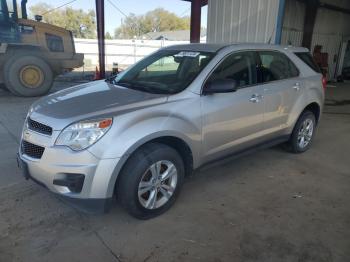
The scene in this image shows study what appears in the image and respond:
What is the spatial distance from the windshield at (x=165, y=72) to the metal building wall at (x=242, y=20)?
14.4 feet

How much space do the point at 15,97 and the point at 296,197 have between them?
8.50 meters

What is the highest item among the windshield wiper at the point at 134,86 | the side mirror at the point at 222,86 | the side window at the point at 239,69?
the side window at the point at 239,69

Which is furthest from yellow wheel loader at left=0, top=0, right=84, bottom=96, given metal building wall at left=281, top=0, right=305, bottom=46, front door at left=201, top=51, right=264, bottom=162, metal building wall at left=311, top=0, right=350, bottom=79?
metal building wall at left=311, top=0, right=350, bottom=79

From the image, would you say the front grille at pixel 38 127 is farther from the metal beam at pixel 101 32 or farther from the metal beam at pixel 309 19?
the metal beam at pixel 309 19

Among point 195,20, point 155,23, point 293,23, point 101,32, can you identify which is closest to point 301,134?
point 101,32

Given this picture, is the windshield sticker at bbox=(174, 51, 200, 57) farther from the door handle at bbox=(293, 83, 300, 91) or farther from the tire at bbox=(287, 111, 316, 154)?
the tire at bbox=(287, 111, 316, 154)

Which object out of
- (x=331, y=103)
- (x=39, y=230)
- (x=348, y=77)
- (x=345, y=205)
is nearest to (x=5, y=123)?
(x=39, y=230)

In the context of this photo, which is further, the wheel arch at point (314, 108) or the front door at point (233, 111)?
the wheel arch at point (314, 108)

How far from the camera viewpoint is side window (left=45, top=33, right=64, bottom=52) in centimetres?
1011

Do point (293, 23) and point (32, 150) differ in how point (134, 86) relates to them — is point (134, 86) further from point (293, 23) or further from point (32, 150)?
point (293, 23)

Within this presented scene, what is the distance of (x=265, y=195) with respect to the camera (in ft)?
12.1

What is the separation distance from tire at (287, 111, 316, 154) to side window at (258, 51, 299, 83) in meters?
0.71

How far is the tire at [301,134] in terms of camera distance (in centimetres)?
478

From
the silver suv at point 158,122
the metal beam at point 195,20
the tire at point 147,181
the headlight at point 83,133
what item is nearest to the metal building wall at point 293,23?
the metal beam at point 195,20
